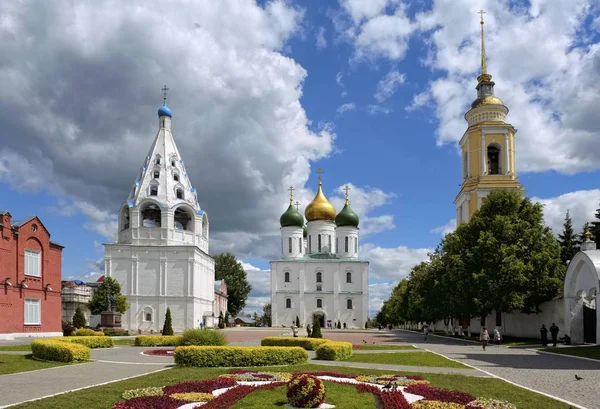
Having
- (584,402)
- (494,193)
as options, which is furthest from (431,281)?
(584,402)

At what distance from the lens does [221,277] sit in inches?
3602

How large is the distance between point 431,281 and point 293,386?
124 ft

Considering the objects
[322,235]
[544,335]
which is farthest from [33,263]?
[322,235]

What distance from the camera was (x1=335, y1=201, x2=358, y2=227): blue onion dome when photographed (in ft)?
282

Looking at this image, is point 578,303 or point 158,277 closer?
point 578,303

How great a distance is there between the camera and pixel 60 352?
63.8 ft

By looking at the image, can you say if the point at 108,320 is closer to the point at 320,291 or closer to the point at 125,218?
the point at 125,218

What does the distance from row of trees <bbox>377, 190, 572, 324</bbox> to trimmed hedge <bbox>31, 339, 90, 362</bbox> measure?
22175 millimetres

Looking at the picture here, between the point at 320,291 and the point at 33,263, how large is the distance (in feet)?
165

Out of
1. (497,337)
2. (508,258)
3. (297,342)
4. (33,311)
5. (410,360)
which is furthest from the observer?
(33,311)

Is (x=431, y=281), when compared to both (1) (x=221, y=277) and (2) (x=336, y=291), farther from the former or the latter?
(1) (x=221, y=277)

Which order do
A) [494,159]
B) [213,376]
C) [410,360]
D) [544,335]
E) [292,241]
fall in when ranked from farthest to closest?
1. [292,241]
2. [494,159]
3. [544,335]
4. [410,360]
5. [213,376]

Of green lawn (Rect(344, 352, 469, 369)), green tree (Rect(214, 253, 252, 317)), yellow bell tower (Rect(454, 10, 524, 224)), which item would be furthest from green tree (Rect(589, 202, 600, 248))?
green tree (Rect(214, 253, 252, 317))

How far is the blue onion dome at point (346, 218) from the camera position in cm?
8606
